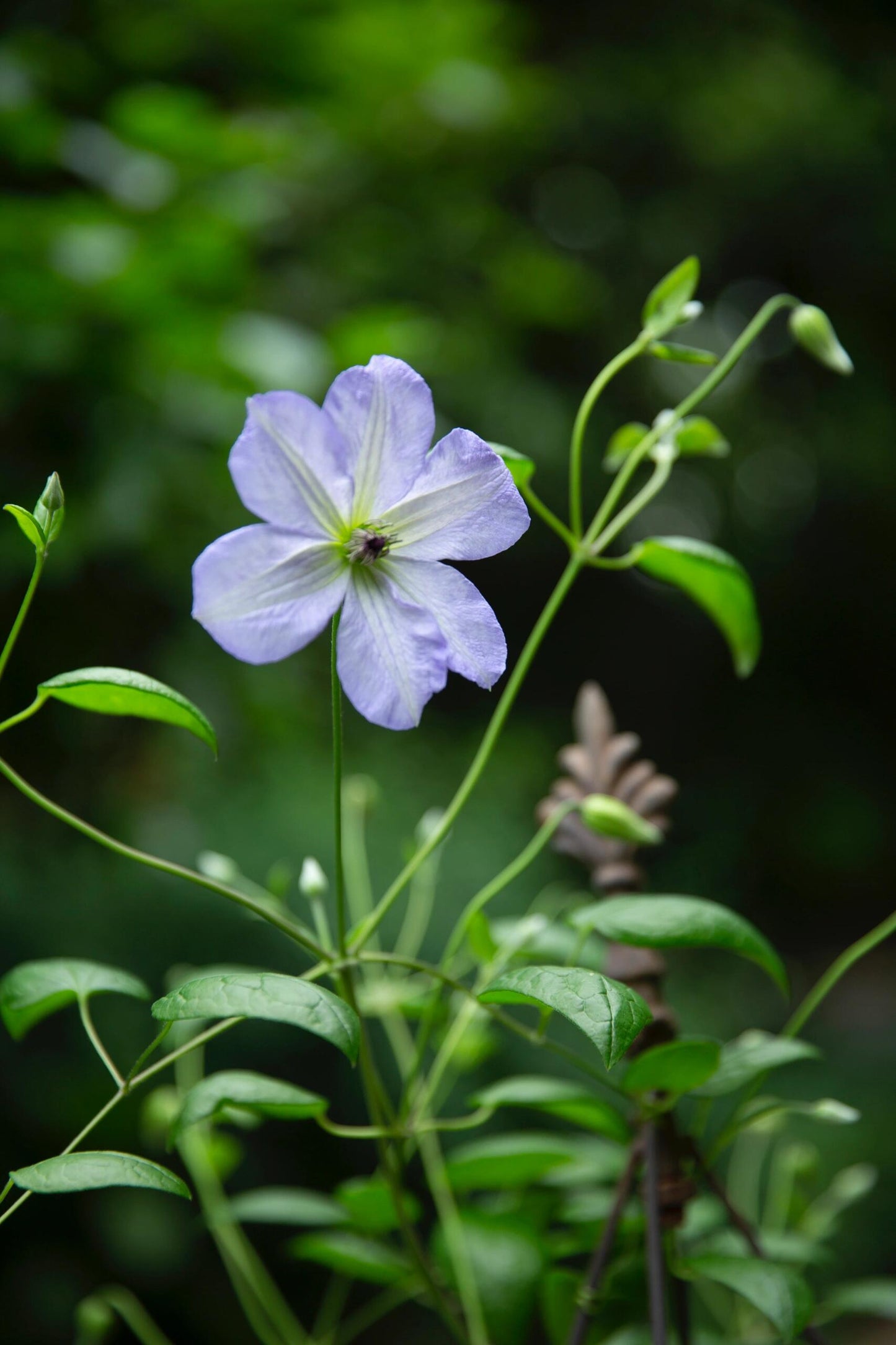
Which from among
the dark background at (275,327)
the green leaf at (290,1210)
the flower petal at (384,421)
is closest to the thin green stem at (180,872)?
the flower petal at (384,421)

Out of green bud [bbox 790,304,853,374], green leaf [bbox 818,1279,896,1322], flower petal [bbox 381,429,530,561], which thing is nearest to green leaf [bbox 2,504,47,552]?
flower petal [bbox 381,429,530,561]

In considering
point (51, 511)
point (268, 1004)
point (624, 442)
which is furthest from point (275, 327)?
point (268, 1004)

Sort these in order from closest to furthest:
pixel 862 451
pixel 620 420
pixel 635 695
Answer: pixel 620 420, pixel 862 451, pixel 635 695

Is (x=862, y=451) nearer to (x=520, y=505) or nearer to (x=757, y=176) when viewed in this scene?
(x=757, y=176)

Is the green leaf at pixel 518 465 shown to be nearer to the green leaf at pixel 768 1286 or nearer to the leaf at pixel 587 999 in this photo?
the leaf at pixel 587 999

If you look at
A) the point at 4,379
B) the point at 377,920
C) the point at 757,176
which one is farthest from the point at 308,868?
the point at 757,176

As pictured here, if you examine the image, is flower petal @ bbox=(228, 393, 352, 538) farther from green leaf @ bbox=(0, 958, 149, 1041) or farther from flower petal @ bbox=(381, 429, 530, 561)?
green leaf @ bbox=(0, 958, 149, 1041)
